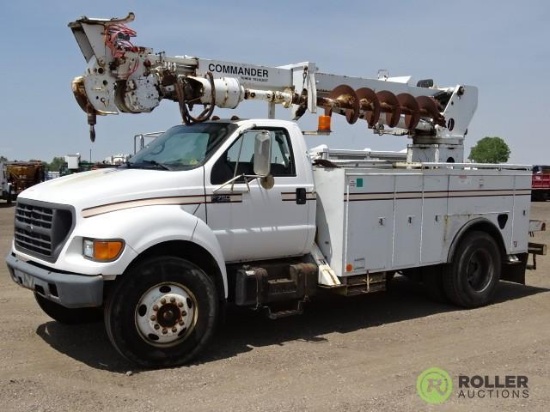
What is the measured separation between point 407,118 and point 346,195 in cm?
324

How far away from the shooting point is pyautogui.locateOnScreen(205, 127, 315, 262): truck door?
20.5ft

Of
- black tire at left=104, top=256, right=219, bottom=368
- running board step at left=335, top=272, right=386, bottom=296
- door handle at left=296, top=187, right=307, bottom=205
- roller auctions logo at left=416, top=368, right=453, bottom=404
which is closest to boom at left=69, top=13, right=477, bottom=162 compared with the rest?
door handle at left=296, top=187, right=307, bottom=205

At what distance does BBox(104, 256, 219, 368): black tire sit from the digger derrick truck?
0.01m

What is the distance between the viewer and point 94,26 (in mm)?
7031

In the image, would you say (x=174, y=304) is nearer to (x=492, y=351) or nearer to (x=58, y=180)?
(x=58, y=180)

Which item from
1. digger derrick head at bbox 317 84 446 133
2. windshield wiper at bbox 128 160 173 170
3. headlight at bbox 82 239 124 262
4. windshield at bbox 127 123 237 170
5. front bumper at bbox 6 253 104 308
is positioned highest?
digger derrick head at bbox 317 84 446 133

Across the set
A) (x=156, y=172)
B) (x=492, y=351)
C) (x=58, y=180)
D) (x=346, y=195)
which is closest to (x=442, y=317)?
(x=492, y=351)

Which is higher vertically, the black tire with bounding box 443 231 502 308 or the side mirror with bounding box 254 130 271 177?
the side mirror with bounding box 254 130 271 177

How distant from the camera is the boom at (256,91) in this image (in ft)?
23.2

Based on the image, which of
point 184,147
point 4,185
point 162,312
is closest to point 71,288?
point 162,312

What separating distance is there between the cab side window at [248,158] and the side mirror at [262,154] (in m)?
0.26

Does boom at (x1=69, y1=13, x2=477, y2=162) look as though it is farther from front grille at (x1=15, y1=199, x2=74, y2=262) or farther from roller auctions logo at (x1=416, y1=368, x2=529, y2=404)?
roller auctions logo at (x1=416, y1=368, x2=529, y2=404)

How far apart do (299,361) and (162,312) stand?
138 cm

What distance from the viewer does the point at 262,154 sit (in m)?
6.16
